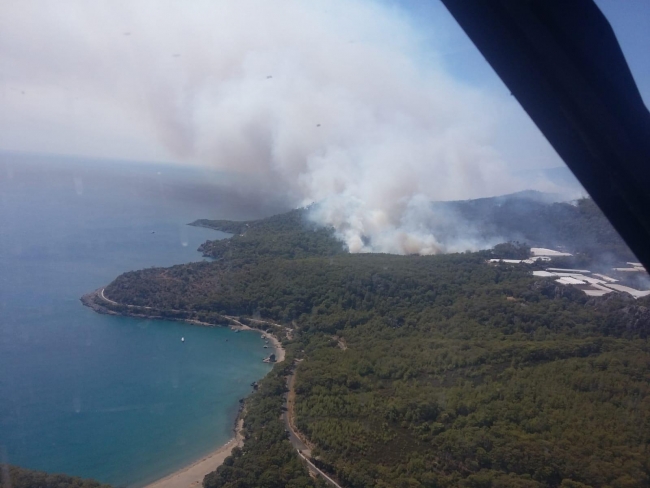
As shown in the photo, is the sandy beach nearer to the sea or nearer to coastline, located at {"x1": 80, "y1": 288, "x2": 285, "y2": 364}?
the sea

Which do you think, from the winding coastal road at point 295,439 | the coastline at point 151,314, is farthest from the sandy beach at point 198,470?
the coastline at point 151,314

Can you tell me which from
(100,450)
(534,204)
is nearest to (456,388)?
(100,450)

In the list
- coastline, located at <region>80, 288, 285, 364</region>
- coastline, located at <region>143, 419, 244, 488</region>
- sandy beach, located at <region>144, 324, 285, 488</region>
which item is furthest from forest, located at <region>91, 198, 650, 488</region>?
coastline, located at <region>143, 419, 244, 488</region>

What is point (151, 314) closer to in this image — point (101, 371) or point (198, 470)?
point (101, 371)

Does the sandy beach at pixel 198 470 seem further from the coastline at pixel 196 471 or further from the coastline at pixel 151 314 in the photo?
the coastline at pixel 151 314

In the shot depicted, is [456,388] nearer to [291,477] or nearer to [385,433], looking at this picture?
[385,433]

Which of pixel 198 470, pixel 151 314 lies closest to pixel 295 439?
pixel 198 470
